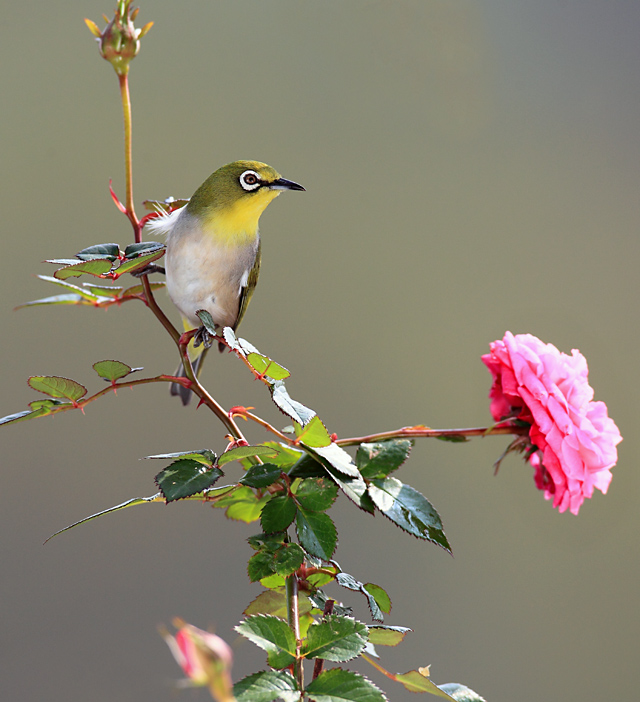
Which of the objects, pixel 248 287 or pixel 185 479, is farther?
pixel 248 287

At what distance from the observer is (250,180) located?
0.57 m

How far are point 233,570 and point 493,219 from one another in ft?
3.92

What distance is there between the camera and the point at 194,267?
0.56 meters

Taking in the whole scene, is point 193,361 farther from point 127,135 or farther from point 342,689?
point 342,689

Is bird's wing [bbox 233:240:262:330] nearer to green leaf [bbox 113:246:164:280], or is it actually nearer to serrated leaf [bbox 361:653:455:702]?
green leaf [bbox 113:246:164:280]

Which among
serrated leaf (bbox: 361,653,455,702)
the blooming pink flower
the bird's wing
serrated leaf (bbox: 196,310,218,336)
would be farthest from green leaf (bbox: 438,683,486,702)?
the bird's wing

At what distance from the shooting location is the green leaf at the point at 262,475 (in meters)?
0.38

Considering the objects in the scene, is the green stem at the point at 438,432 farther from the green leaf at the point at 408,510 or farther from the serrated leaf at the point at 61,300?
the serrated leaf at the point at 61,300

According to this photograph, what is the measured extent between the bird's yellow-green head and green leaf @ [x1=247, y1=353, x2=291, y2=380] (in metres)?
0.22

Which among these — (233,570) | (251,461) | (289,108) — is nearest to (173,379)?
(251,461)

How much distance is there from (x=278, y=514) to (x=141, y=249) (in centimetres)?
20

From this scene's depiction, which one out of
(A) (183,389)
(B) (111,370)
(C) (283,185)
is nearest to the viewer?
(B) (111,370)

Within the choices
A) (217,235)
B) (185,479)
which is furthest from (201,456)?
(217,235)

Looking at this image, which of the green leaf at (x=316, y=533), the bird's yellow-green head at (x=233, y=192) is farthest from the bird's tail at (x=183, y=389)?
the green leaf at (x=316, y=533)
